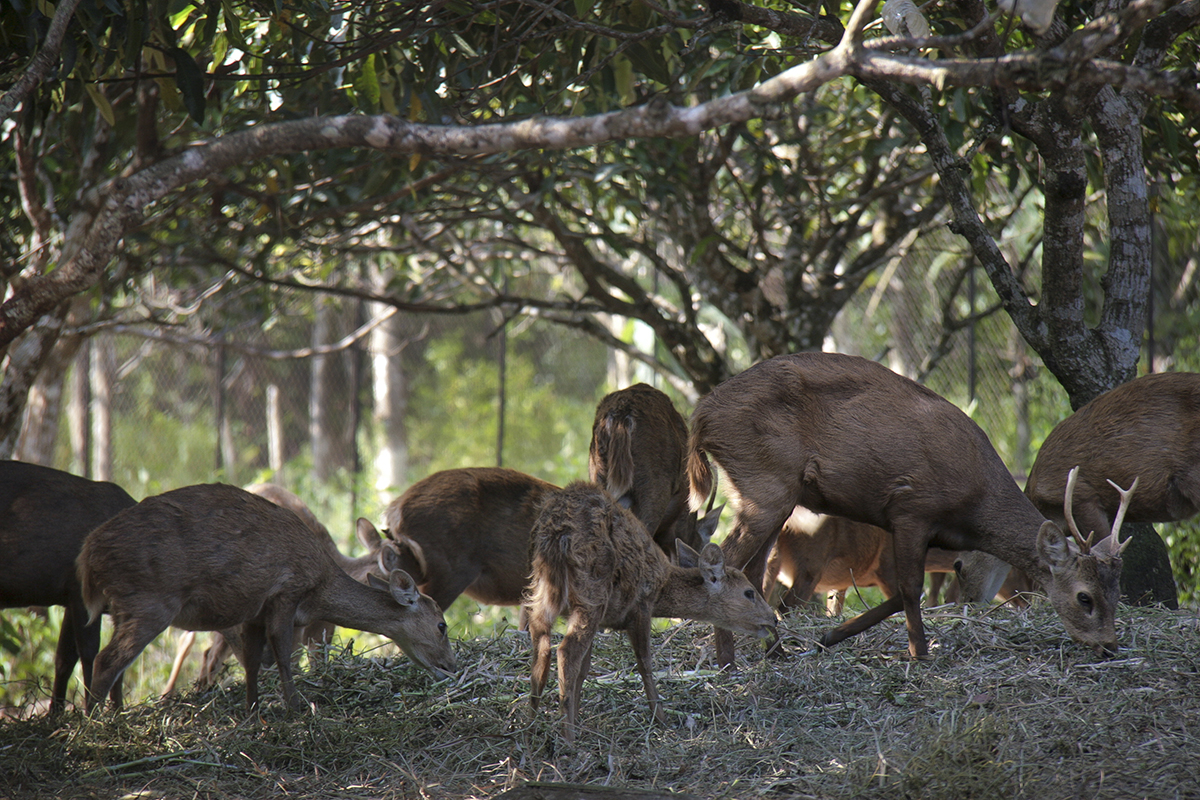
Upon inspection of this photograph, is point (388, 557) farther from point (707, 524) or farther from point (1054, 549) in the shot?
point (1054, 549)

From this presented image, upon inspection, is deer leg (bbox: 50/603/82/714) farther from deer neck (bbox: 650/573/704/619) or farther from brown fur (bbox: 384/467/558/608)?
deer neck (bbox: 650/573/704/619)

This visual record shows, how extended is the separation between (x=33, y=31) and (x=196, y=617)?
2573 mm

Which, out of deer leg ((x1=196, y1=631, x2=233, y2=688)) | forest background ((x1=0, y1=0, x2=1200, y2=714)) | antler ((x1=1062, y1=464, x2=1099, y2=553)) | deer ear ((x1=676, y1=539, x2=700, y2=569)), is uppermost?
forest background ((x1=0, y1=0, x2=1200, y2=714))

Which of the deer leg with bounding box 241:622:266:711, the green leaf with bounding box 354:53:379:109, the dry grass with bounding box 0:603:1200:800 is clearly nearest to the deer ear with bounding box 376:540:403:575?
the dry grass with bounding box 0:603:1200:800

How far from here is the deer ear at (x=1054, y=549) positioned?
15.4 feet

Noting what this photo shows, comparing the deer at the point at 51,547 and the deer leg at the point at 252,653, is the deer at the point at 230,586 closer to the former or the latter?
the deer leg at the point at 252,653

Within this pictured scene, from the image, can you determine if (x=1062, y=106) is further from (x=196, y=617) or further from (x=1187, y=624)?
(x=196, y=617)

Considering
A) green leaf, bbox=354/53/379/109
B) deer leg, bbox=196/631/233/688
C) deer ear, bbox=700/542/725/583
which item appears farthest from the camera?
deer leg, bbox=196/631/233/688

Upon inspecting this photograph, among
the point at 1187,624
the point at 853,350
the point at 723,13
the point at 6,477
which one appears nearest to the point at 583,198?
the point at 723,13

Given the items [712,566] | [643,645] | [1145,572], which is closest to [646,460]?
[712,566]

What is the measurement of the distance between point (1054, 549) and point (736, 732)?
1.76 m

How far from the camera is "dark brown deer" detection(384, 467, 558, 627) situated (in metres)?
6.10

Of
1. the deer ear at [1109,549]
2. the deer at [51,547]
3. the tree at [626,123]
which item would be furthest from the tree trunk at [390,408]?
the deer ear at [1109,549]

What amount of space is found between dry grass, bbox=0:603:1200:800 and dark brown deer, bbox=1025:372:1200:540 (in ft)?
1.82
